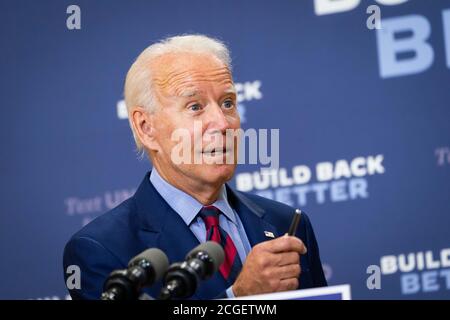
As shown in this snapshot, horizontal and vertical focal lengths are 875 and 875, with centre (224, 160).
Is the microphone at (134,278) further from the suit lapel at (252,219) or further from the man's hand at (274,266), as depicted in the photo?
the suit lapel at (252,219)

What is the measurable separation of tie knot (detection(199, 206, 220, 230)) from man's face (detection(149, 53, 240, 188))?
8 centimetres

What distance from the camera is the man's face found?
240cm

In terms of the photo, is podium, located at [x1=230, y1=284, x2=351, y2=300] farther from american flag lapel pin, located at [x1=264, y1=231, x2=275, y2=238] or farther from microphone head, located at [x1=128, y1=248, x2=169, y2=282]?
american flag lapel pin, located at [x1=264, y1=231, x2=275, y2=238]

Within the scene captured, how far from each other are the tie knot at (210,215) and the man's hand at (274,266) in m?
0.33

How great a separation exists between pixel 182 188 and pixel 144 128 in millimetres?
217

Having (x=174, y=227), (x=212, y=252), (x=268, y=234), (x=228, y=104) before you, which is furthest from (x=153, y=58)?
(x=212, y=252)

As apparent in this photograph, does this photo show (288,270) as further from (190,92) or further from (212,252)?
(190,92)

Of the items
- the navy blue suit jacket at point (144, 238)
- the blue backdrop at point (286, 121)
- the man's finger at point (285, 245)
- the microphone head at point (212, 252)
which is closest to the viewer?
the microphone head at point (212, 252)

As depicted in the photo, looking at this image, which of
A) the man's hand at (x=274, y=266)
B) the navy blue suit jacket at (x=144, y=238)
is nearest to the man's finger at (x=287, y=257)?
the man's hand at (x=274, y=266)

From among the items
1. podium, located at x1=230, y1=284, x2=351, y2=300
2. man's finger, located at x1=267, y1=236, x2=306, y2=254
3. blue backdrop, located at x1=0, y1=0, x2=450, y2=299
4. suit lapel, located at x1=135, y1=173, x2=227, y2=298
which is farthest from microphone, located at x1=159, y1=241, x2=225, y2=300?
blue backdrop, located at x1=0, y1=0, x2=450, y2=299

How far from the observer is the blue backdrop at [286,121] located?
3574 mm

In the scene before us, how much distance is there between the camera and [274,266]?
6.77ft

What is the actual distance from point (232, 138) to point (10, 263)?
1538mm

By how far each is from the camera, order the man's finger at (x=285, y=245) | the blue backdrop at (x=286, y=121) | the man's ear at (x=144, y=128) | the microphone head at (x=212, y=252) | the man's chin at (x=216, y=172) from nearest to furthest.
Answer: the microphone head at (x=212, y=252) → the man's finger at (x=285, y=245) → the man's chin at (x=216, y=172) → the man's ear at (x=144, y=128) → the blue backdrop at (x=286, y=121)
